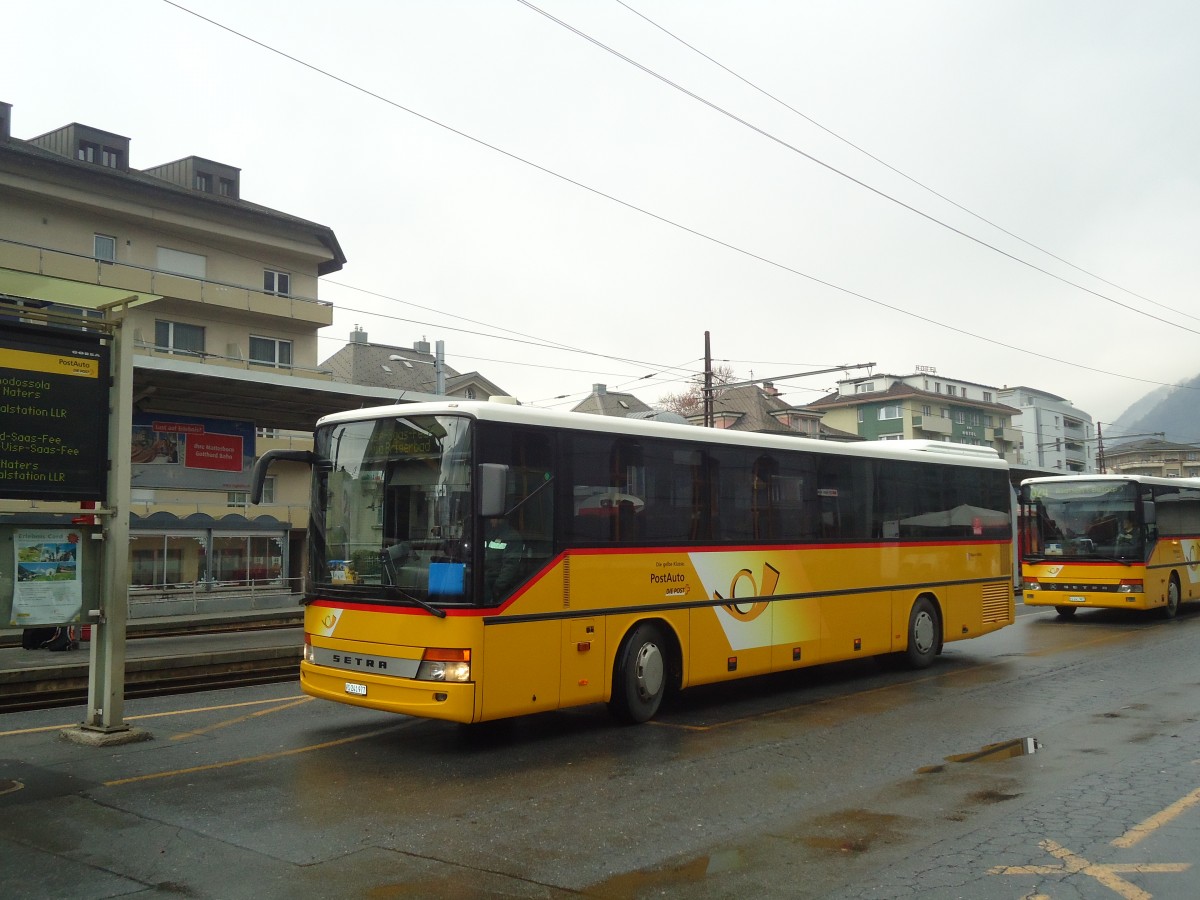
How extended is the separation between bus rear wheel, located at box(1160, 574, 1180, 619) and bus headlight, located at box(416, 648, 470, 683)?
63.7ft

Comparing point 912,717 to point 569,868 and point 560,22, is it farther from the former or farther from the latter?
point 560,22

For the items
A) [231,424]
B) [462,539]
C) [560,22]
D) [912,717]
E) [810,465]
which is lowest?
[912,717]

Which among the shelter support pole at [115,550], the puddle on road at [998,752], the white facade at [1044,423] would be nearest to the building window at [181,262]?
the shelter support pole at [115,550]

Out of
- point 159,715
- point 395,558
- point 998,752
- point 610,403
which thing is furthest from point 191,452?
point 610,403

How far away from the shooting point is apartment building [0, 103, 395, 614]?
20.5m

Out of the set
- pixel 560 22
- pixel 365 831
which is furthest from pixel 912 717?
pixel 560 22

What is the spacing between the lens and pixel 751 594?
452 inches

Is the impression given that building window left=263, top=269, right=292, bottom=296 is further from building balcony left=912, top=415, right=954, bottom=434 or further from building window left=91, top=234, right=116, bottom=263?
building balcony left=912, top=415, right=954, bottom=434

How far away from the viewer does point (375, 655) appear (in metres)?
8.86

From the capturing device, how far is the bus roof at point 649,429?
8.97m

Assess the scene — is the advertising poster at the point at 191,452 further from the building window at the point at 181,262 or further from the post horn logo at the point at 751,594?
the building window at the point at 181,262

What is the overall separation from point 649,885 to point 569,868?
1.74 feet

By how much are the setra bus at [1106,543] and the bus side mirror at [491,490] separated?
17320mm

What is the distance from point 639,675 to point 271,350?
109 ft
